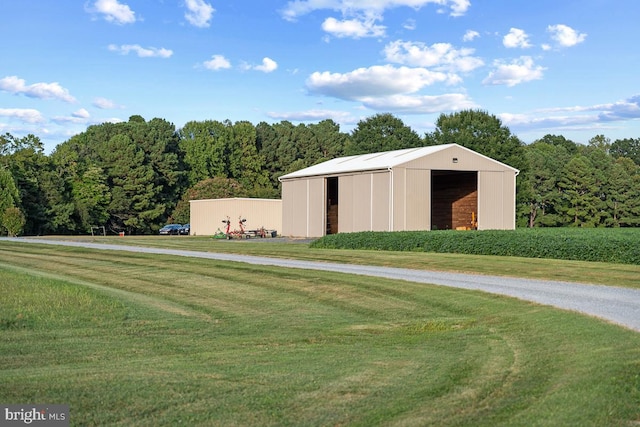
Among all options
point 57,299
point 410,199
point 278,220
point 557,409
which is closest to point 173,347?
point 57,299

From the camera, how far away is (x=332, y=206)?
4409cm

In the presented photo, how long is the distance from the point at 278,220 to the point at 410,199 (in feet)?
59.6

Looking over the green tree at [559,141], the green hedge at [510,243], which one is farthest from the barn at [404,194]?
the green tree at [559,141]

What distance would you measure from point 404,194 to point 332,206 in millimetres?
8777

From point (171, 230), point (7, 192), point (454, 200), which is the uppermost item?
point (7, 192)

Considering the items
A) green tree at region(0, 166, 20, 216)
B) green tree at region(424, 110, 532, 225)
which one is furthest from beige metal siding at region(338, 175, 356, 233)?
green tree at region(424, 110, 532, 225)

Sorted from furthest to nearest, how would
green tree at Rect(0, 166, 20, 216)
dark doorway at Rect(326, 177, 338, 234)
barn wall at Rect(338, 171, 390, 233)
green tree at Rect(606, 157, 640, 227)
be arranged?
green tree at Rect(606, 157, 640, 227), green tree at Rect(0, 166, 20, 216), dark doorway at Rect(326, 177, 338, 234), barn wall at Rect(338, 171, 390, 233)

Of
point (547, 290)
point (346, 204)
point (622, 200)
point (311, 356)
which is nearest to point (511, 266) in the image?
point (547, 290)

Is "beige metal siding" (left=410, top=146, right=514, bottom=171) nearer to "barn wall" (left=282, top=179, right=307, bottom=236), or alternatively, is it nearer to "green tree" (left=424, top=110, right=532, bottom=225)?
"barn wall" (left=282, top=179, right=307, bottom=236)

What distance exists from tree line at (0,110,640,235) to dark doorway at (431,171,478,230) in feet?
83.9

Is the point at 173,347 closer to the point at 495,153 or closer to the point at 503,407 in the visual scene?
the point at 503,407

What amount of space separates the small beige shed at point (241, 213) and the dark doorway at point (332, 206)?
830cm

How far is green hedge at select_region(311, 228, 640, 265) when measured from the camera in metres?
21.8

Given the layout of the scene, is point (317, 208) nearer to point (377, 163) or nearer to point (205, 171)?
point (377, 163)
